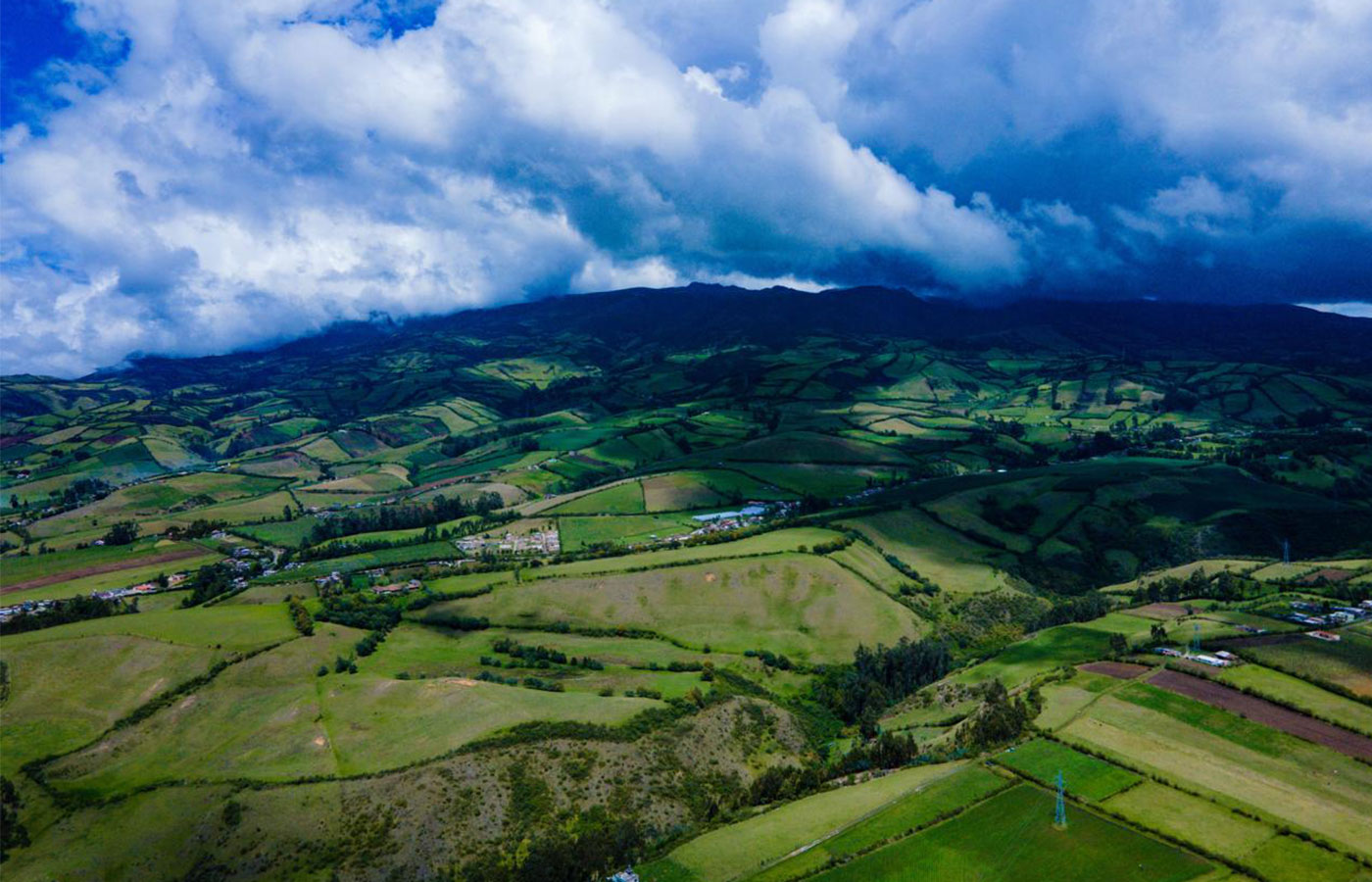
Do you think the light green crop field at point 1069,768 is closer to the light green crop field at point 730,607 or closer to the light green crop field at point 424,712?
the light green crop field at point 424,712

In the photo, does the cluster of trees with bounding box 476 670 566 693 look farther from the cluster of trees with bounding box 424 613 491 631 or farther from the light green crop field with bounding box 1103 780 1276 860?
the light green crop field with bounding box 1103 780 1276 860

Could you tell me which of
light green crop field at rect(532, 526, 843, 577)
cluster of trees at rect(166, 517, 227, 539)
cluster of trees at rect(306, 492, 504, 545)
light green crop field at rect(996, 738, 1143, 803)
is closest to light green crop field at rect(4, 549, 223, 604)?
cluster of trees at rect(166, 517, 227, 539)

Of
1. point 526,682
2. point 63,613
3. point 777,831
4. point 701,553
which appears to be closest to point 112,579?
point 63,613

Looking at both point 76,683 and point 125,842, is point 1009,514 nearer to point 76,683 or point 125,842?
point 125,842

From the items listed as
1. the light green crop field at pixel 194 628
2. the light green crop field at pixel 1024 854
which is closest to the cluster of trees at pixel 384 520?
the light green crop field at pixel 194 628

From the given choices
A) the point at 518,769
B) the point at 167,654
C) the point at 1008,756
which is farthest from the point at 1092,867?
the point at 167,654

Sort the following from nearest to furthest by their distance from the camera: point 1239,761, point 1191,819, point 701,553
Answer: point 1191,819 < point 1239,761 < point 701,553

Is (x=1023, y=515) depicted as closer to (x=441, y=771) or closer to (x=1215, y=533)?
(x=1215, y=533)
